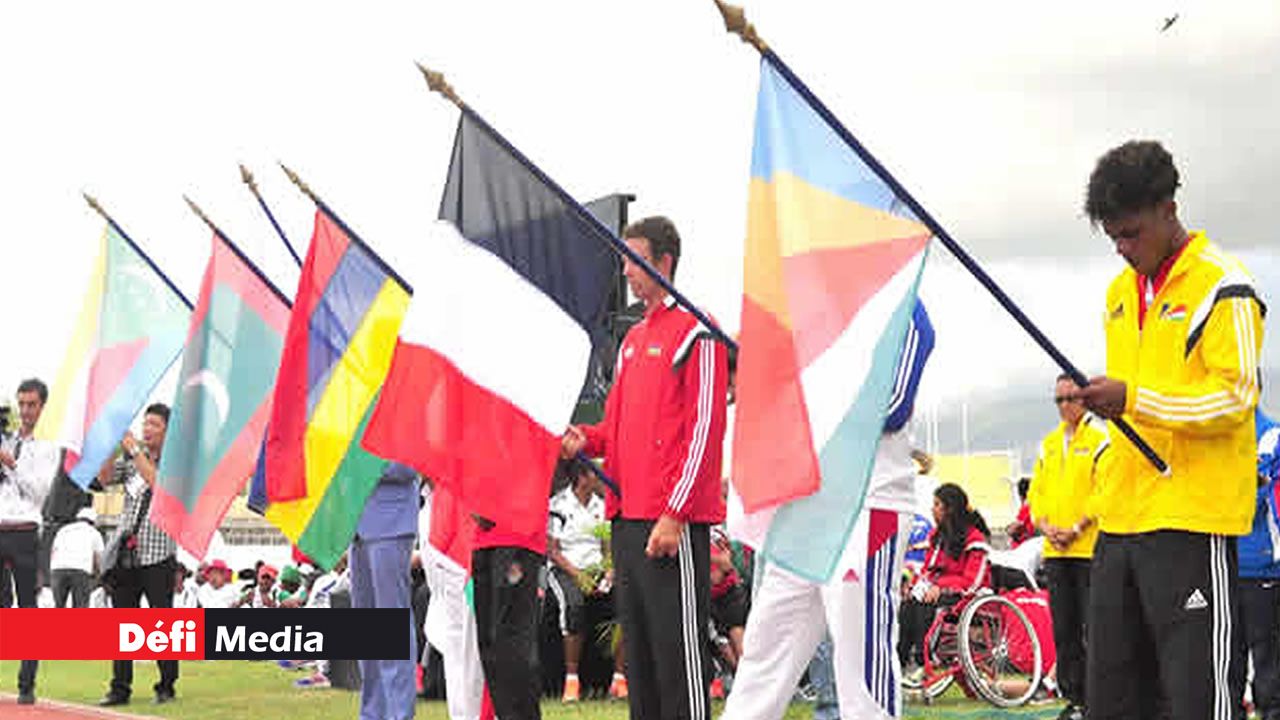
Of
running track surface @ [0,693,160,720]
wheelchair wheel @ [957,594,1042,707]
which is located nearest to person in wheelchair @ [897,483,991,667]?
wheelchair wheel @ [957,594,1042,707]

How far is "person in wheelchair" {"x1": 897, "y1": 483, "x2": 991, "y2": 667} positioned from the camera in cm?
1380

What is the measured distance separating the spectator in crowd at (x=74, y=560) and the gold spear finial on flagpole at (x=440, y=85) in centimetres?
822

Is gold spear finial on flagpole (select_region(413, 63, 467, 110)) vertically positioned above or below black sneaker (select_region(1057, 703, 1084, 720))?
above

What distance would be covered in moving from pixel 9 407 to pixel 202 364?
13.2ft

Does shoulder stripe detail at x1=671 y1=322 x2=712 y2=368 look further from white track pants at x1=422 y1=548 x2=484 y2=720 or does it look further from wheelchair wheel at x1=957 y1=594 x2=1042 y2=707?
wheelchair wheel at x1=957 y1=594 x2=1042 y2=707

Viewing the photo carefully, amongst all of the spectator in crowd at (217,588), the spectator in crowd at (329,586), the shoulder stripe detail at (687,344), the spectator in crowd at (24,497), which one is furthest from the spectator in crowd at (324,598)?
the shoulder stripe detail at (687,344)

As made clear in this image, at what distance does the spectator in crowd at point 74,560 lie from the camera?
599 inches

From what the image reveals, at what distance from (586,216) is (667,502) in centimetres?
142

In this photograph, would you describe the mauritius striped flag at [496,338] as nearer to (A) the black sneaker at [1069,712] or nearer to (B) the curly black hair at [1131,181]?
(B) the curly black hair at [1131,181]

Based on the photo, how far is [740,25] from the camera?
6137mm

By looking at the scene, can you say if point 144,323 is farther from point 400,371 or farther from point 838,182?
point 838,182

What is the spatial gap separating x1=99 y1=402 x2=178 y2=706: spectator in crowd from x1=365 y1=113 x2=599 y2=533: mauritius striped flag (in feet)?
20.3

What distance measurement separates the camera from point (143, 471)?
12609 mm

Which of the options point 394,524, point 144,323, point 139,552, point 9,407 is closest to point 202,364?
point 144,323
